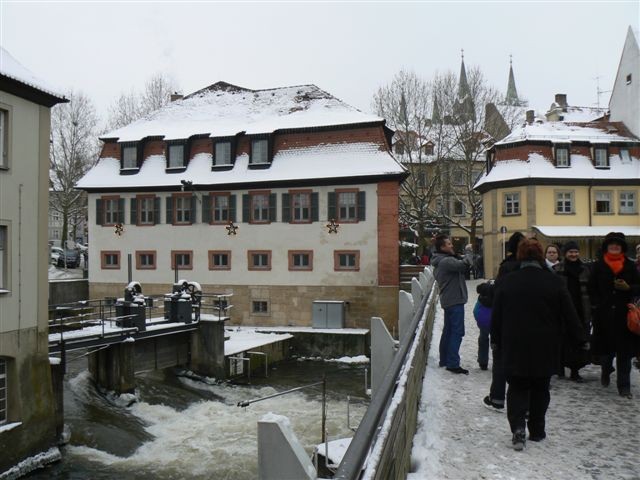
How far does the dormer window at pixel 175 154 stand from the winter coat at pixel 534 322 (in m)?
29.8

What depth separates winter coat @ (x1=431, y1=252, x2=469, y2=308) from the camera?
800cm

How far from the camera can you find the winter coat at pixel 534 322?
4.84 m

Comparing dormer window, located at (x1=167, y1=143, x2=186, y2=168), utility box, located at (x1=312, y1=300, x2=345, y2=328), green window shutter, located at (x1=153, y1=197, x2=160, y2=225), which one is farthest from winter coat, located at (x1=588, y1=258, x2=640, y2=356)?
dormer window, located at (x1=167, y1=143, x2=186, y2=168)

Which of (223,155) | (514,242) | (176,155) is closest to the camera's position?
(514,242)

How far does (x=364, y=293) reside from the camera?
29156mm

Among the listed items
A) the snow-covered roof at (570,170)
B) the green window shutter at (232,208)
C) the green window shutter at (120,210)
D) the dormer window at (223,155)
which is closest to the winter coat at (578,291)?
the green window shutter at (232,208)

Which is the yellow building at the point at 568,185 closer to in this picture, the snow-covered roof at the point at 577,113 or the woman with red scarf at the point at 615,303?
the snow-covered roof at the point at 577,113

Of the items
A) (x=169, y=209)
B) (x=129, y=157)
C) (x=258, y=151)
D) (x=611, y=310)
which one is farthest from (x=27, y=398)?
(x=129, y=157)

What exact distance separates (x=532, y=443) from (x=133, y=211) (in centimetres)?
3043

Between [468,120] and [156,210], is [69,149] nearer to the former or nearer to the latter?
[156,210]

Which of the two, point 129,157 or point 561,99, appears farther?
point 561,99

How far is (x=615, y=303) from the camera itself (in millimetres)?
6719

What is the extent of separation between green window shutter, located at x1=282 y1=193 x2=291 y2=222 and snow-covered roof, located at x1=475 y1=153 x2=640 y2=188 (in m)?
12.8

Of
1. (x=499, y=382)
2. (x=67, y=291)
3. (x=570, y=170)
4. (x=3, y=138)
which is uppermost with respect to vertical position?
(x=570, y=170)
